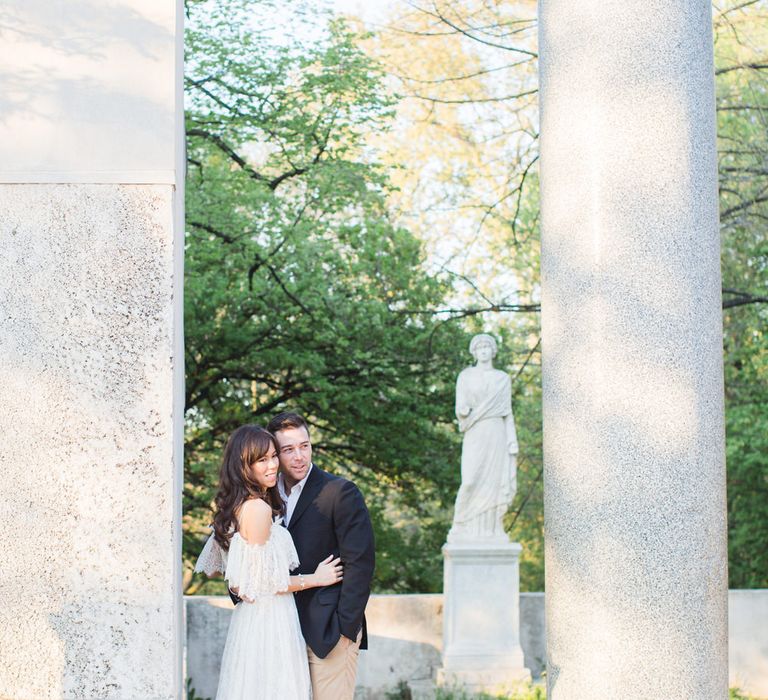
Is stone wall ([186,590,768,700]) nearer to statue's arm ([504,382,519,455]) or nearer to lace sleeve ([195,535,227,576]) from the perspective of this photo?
statue's arm ([504,382,519,455])

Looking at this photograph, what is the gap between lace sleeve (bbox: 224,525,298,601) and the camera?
4348 mm

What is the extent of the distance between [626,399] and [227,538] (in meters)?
1.84

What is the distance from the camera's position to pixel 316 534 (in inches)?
180

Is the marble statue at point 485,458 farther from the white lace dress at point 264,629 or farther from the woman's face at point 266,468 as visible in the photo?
the woman's face at point 266,468

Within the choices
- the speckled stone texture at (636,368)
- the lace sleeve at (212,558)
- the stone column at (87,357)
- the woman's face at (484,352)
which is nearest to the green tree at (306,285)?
the woman's face at (484,352)

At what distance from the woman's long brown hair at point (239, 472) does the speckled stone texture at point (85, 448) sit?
67 cm

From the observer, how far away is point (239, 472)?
4.34m

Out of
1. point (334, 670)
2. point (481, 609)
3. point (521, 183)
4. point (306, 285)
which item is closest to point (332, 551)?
point (334, 670)

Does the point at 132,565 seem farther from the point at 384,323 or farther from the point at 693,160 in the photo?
the point at 384,323

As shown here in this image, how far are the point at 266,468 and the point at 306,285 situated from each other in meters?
11.5

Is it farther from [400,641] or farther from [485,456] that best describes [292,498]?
[400,641]

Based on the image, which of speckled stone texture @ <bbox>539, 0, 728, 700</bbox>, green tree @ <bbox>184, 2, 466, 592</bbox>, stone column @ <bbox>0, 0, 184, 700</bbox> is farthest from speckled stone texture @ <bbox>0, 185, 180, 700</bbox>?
green tree @ <bbox>184, 2, 466, 592</bbox>

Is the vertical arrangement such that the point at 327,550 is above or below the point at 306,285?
below

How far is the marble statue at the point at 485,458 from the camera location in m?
11.2
